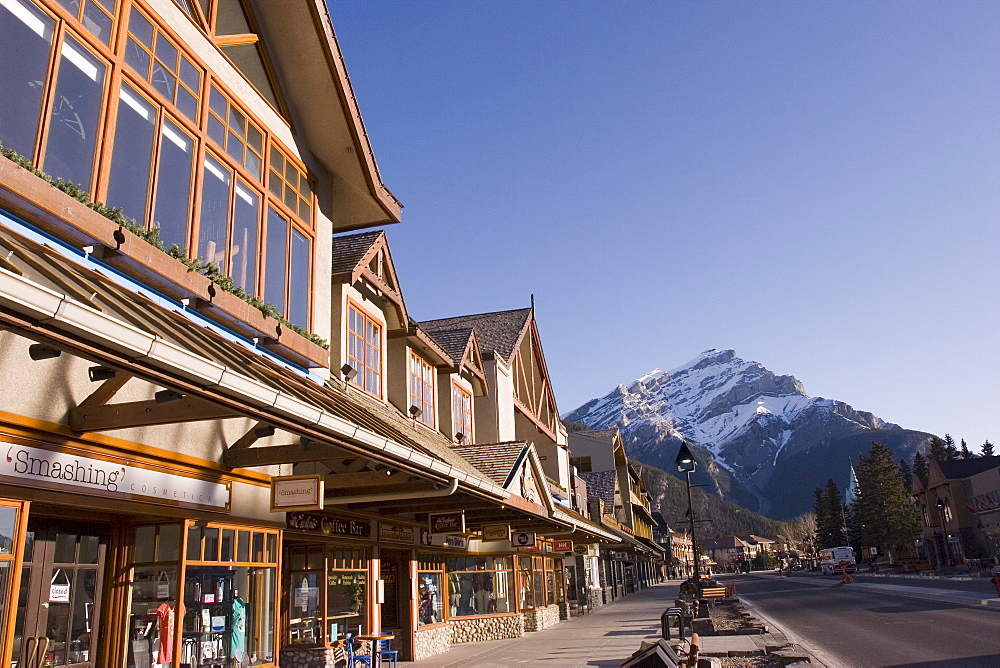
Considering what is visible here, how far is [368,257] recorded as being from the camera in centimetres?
1752

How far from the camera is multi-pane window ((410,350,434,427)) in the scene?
20.4m

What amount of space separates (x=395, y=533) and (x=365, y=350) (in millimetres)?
4221

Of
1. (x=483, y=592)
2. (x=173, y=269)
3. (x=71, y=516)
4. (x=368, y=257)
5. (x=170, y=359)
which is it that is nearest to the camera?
(x=170, y=359)

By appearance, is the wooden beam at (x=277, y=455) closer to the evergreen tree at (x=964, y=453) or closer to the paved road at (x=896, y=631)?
the paved road at (x=896, y=631)

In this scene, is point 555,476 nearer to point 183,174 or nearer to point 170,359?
point 183,174

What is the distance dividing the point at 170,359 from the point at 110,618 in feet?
16.3

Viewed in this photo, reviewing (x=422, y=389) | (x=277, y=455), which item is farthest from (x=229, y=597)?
(x=422, y=389)

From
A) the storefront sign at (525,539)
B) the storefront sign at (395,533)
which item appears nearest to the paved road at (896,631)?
the storefront sign at (525,539)

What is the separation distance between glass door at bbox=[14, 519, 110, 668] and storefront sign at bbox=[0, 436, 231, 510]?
1.02 metres

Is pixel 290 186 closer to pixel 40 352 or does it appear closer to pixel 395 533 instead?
pixel 40 352

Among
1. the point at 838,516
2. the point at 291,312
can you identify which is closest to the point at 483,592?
the point at 291,312

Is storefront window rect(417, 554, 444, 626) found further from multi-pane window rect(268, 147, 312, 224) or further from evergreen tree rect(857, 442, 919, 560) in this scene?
evergreen tree rect(857, 442, 919, 560)

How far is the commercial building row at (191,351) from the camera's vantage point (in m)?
7.04

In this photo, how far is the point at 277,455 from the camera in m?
9.70
